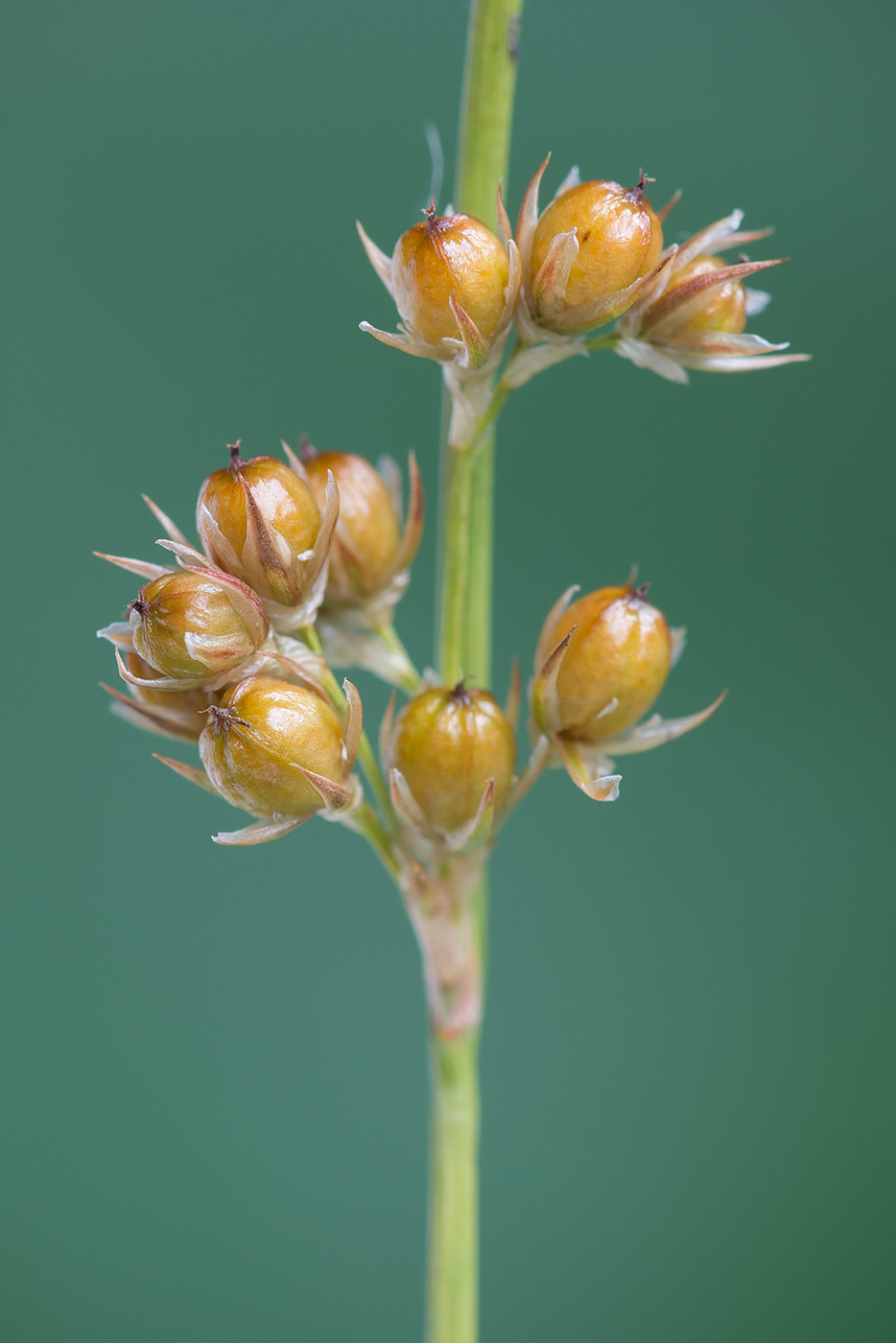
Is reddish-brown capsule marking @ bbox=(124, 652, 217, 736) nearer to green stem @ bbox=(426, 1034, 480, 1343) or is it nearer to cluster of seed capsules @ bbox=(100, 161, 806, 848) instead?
cluster of seed capsules @ bbox=(100, 161, 806, 848)

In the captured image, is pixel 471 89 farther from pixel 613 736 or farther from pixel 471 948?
pixel 471 948

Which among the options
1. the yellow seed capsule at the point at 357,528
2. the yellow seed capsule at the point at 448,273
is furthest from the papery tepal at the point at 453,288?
the yellow seed capsule at the point at 357,528

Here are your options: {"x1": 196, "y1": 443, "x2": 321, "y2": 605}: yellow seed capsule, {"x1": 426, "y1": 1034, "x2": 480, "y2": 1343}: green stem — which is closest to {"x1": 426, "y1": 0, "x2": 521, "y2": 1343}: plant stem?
{"x1": 426, "y1": 1034, "x2": 480, "y2": 1343}: green stem

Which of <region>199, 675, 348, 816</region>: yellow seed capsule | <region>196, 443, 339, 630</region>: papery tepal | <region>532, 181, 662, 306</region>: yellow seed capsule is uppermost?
<region>532, 181, 662, 306</region>: yellow seed capsule

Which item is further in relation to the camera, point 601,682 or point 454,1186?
point 454,1186

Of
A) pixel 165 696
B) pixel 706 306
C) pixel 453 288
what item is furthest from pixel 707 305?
pixel 165 696

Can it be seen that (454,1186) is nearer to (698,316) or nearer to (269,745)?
(269,745)

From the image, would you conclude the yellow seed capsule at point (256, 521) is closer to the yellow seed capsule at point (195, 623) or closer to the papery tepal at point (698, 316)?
the yellow seed capsule at point (195, 623)
